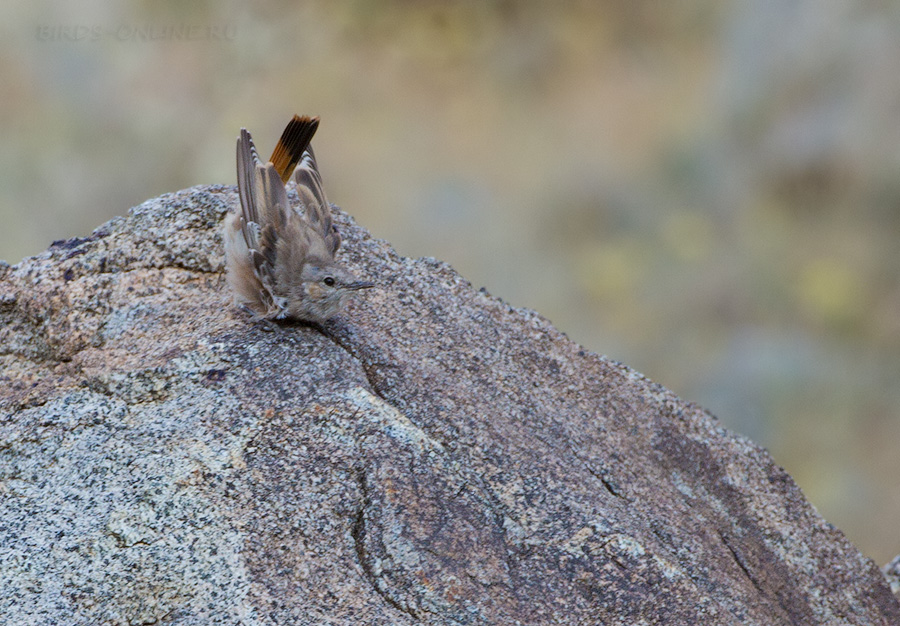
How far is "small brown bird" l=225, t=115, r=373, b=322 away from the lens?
3.39 metres

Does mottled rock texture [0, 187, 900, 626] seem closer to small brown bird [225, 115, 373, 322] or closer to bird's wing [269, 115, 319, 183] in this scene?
small brown bird [225, 115, 373, 322]

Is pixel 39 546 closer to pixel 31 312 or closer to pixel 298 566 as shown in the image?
pixel 298 566

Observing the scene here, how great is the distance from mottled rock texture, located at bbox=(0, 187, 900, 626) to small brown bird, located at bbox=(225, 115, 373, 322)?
9cm

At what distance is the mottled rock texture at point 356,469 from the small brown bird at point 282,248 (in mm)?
92

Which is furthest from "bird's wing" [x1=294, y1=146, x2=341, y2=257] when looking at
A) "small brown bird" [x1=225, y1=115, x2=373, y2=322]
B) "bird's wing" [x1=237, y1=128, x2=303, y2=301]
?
"bird's wing" [x1=237, y1=128, x2=303, y2=301]

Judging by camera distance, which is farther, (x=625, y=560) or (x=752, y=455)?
(x=752, y=455)

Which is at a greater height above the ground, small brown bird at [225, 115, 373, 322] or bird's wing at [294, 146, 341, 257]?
bird's wing at [294, 146, 341, 257]

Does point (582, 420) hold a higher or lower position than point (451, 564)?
higher

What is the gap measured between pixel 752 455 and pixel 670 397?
14.0 inches

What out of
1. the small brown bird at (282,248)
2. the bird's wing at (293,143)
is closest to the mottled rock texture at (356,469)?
the small brown bird at (282,248)

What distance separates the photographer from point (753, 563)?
3.51 meters

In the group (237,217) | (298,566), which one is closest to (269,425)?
(298,566)

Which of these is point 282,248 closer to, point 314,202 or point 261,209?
point 261,209

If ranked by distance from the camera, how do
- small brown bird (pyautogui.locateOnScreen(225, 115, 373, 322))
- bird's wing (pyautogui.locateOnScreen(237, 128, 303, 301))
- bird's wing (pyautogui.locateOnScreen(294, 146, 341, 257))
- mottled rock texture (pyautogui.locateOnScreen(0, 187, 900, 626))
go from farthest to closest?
bird's wing (pyautogui.locateOnScreen(294, 146, 341, 257)), bird's wing (pyautogui.locateOnScreen(237, 128, 303, 301)), small brown bird (pyautogui.locateOnScreen(225, 115, 373, 322)), mottled rock texture (pyautogui.locateOnScreen(0, 187, 900, 626))
